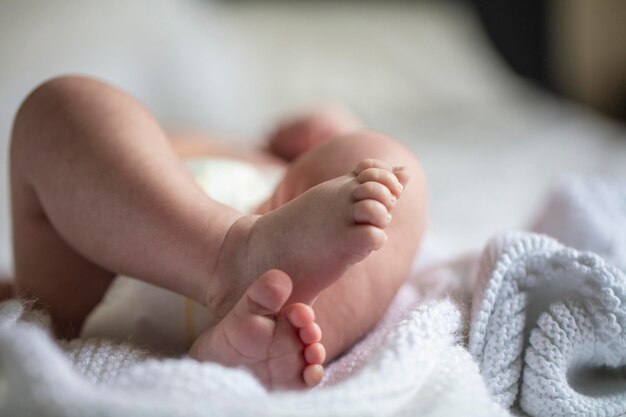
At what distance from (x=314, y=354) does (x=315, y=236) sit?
9cm

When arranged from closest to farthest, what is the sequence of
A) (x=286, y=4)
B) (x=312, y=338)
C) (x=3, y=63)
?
(x=312, y=338)
(x=3, y=63)
(x=286, y=4)

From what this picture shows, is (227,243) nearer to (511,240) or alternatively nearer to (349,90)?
(511,240)

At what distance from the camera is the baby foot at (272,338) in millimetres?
505

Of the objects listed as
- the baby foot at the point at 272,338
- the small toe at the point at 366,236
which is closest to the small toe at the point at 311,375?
the baby foot at the point at 272,338

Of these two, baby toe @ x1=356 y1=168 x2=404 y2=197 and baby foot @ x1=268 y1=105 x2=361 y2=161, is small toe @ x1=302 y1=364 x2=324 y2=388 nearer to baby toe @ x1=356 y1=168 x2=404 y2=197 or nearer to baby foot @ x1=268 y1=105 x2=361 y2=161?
baby toe @ x1=356 y1=168 x2=404 y2=197

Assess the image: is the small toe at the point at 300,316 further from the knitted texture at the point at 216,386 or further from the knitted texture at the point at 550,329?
the knitted texture at the point at 550,329

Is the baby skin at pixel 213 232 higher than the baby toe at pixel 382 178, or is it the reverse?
the baby toe at pixel 382 178

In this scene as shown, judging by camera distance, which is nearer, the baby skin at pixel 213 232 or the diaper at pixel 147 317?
the baby skin at pixel 213 232

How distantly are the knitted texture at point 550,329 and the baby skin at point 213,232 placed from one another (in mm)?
93

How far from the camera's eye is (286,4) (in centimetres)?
241

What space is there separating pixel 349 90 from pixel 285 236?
1.57 m

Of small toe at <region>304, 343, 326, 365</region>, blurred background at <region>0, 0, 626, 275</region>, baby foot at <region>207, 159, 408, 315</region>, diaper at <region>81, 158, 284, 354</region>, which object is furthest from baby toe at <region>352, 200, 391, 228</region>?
blurred background at <region>0, 0, 626, 275</region>

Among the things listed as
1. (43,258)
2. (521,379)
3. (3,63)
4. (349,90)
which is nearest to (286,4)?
(349,90)

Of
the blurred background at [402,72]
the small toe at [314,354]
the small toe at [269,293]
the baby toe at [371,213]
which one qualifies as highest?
the baby toe at [371,213]
